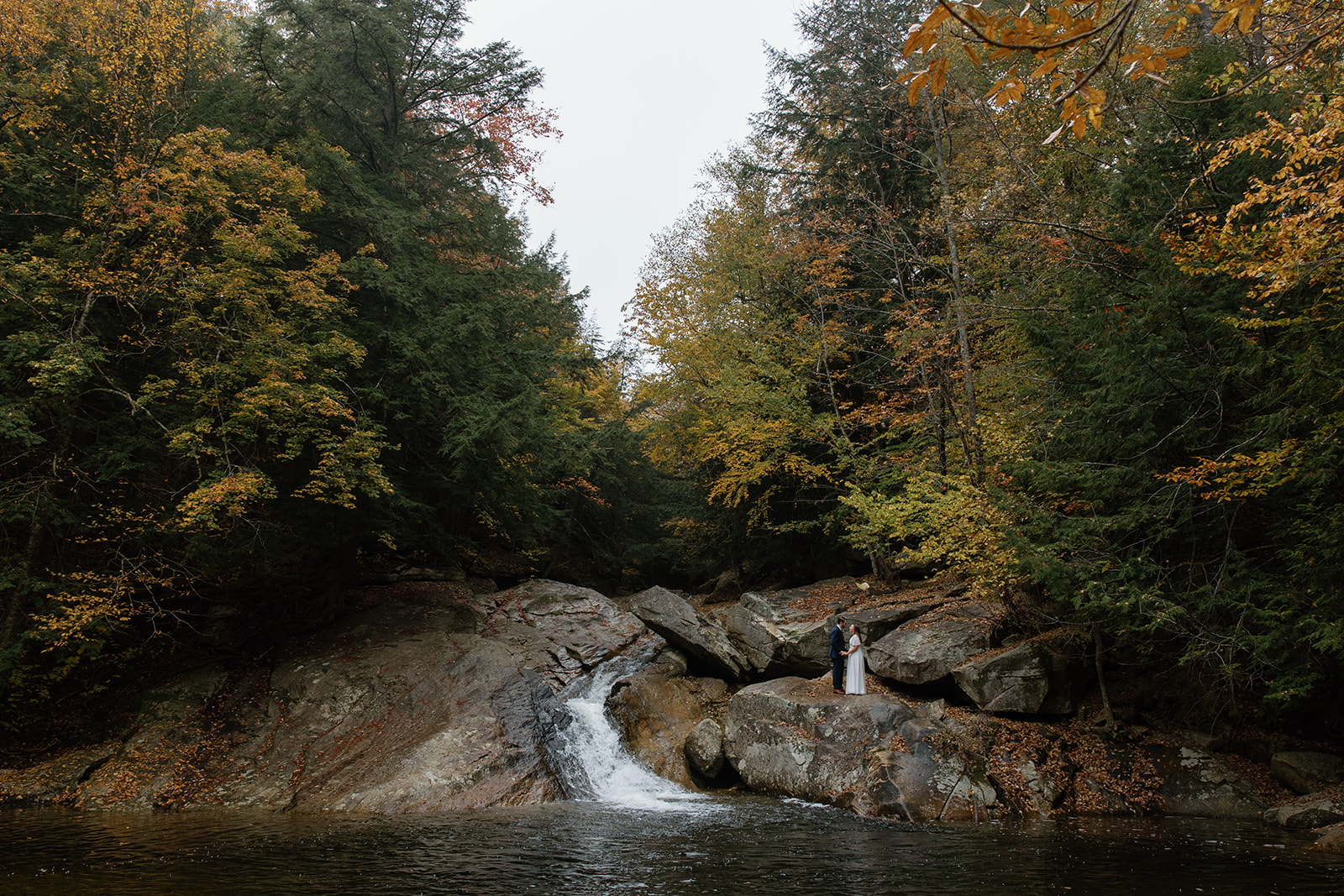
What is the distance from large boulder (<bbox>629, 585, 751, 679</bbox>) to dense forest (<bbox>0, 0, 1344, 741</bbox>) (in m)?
3.54

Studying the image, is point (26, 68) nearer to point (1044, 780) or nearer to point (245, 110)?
point (245, 110)

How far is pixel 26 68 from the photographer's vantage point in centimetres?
1201

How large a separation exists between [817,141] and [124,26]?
1589 centimetres

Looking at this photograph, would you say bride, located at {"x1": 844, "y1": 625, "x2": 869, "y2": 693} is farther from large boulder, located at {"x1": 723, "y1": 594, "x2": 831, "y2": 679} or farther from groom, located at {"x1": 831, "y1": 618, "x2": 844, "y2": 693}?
large boulder, located at {"x1": 723, "y1": 594, "x2": 831, "y2": 679}

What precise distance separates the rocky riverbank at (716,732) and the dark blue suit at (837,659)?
0.30 metres

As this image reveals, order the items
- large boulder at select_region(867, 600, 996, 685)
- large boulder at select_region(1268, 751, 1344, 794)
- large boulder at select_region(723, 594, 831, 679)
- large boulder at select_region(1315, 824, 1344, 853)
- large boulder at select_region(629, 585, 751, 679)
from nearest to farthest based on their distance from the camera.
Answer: large boulder at select_region(1315, 824, 1344, 853) < large boulder at select_region(1268, 751, 1344, 794) < large boulder at select_region(867, 600, 996, 685) < large boulder at select_region(723, 594, 831, 679) < large boulder at select_region(629, 585, 751, 679)

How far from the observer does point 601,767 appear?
12.9 m

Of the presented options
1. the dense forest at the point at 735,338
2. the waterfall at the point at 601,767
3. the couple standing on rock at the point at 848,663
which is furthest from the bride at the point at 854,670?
the waterfall at the point at 601,767

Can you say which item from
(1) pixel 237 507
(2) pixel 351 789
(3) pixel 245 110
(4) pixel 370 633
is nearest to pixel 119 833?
(2) pixel 351 789

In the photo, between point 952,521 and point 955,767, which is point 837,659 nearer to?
point 955,767

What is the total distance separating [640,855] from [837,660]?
6321 millimetres

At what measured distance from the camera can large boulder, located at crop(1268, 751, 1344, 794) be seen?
9.21 m

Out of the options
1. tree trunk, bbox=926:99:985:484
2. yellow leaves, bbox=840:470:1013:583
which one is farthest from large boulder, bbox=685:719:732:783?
tree trunk, bbox=926:99:985:484

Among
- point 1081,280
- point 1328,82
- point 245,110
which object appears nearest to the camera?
point 1328,82
